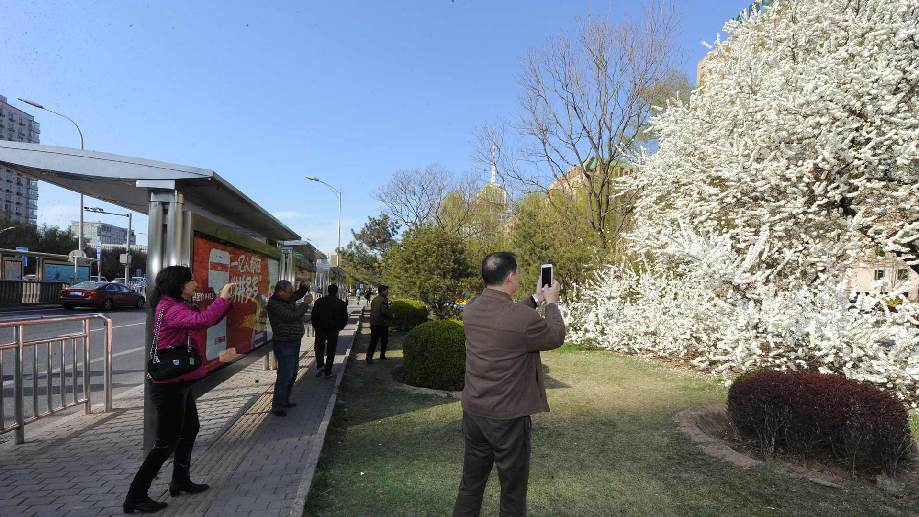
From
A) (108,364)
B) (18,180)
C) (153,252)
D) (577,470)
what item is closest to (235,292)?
(108,364)

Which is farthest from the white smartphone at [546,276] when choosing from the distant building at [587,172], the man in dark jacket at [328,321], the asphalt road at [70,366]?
the distant building at [587,172]

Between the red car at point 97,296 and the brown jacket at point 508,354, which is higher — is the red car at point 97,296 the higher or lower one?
the lower one

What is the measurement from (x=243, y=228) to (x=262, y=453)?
4.52m

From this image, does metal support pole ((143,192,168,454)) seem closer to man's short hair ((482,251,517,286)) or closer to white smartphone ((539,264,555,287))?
man's short hair ((482,251,517,286))

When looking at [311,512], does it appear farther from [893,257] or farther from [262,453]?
[893,257]

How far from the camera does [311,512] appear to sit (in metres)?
3.80

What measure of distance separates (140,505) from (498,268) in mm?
3006

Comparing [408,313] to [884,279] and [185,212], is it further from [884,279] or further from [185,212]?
[185,212]

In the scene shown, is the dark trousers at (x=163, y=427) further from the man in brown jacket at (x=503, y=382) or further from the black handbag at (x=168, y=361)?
the man in brown jacket at (x=503, y=382)

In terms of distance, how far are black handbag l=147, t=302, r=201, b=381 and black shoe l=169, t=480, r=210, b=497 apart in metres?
0.90

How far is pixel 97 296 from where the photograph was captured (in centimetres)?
2336

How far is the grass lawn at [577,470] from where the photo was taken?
393 cm

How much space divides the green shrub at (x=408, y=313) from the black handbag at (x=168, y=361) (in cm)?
1326

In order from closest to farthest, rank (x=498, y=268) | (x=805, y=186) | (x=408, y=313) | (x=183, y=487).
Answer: (x=498, y=268)
(x=183, y=487)
(x=805, y=186)
(x=408, y=313)
